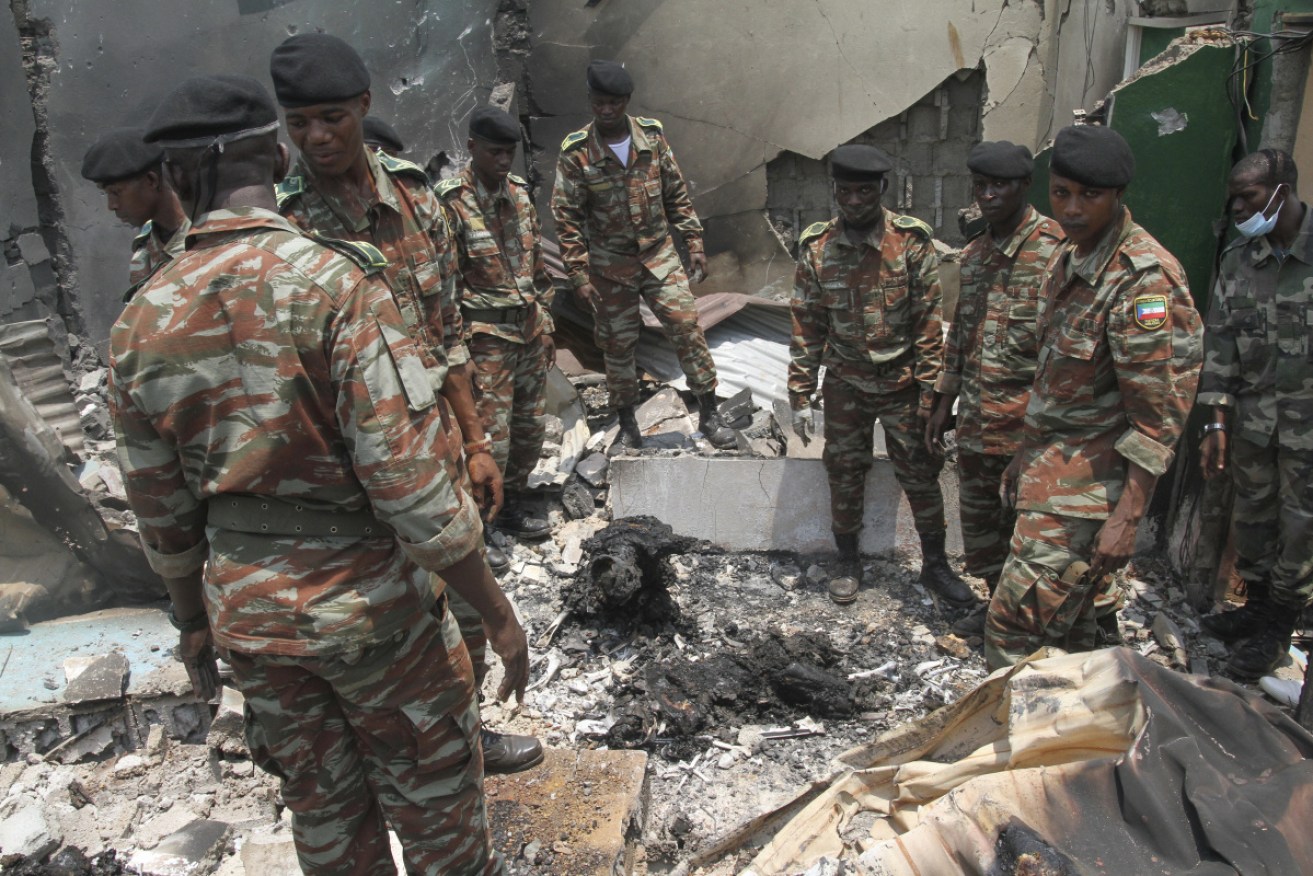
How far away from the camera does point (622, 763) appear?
11.7 feet

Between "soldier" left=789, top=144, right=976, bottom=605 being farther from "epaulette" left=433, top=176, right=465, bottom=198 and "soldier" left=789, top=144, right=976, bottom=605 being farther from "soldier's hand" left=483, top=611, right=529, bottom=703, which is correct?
"soldier's hand" left=483, top=611, right=529, bottom=703

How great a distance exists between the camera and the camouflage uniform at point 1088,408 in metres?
3.12

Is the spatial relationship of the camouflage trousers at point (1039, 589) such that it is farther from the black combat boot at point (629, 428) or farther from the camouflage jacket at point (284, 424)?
the black combat boot at point (629, 428)

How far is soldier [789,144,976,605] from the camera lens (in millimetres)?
4559

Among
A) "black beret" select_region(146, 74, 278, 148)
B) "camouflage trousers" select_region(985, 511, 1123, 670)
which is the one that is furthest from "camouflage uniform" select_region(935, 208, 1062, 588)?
"black beret" select_region(146, 74, 278, 148)

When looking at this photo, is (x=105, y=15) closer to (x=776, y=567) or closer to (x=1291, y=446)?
(x=776, y=567)

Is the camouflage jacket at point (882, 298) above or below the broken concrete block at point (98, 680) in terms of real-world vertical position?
above

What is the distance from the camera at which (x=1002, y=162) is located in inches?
159

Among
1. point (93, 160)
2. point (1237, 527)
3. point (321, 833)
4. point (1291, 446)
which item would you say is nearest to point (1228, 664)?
point (1237, 527)

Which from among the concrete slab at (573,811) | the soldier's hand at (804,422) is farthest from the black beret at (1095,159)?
the concrete slab at (573,811)

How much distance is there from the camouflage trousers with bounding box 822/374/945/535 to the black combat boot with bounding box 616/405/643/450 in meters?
1.75

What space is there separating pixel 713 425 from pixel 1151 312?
3.59 metres

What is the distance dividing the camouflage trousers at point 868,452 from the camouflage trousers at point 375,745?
2848mm

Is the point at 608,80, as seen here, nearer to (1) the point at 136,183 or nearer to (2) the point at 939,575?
(1) the point at 136,183
